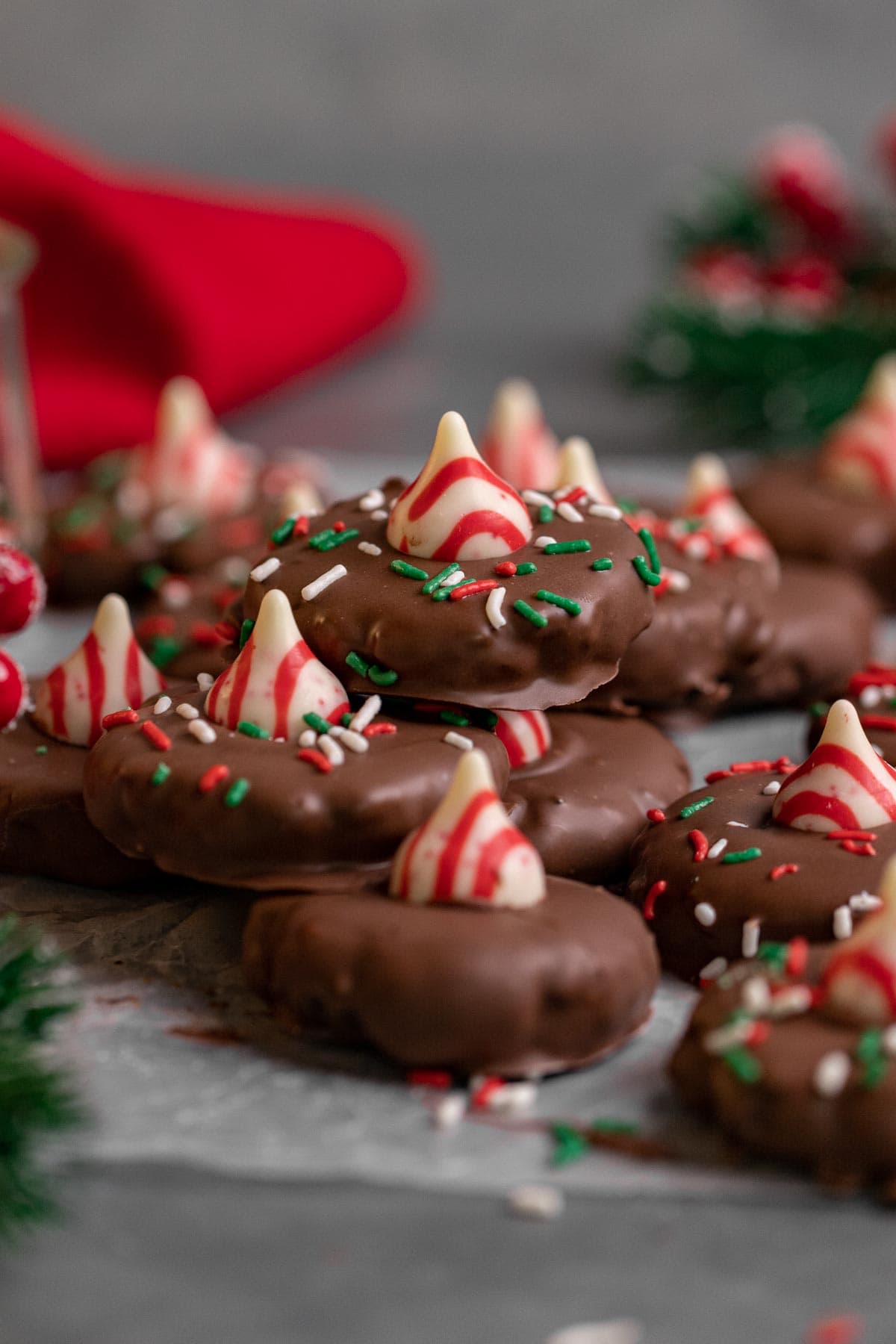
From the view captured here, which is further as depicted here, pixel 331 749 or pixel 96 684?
pixel 96 684

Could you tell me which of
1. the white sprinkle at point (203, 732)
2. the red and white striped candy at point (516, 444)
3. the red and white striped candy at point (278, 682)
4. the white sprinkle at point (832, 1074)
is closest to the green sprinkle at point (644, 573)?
the red and white striped candy at point (278, 682)

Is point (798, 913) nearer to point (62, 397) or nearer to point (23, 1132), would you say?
point (23, 1132)

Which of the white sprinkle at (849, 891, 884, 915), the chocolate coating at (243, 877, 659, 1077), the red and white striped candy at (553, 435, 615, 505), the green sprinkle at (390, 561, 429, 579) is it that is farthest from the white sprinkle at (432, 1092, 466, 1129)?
the red and white striped candy at (553, 435, 615, 505)

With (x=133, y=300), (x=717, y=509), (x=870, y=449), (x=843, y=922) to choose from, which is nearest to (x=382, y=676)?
(x=843, y=922)

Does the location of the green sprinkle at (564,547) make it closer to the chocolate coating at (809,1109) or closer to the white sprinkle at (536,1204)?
the chocolate coating at (809,1109)

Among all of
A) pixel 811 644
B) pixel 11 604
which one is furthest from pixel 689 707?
pixel 11 604

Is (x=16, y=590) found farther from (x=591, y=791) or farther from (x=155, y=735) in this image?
(x=591, y=791)

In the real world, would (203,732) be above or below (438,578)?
below

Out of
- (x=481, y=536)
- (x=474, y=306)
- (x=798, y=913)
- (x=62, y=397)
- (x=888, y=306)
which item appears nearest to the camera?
(x=798, y=913)
